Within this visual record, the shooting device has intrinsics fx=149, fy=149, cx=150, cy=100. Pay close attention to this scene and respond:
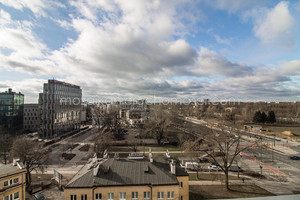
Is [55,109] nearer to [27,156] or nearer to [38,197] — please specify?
[27,156]

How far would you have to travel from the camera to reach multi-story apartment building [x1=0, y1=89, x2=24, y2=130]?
142ft

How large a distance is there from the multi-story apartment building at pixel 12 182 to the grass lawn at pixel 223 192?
17109 mm

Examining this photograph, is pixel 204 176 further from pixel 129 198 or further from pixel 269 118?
pixel 269 118

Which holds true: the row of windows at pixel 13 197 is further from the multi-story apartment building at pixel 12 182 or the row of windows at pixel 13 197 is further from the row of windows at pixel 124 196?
the row of windows at pixel 124 196

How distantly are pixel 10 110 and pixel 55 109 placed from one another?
14076 millimetres

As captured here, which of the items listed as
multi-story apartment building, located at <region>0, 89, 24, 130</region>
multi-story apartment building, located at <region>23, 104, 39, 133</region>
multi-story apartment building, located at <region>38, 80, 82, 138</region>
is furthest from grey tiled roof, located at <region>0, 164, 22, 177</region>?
multi-story apartment building, located at <region>23, 104, 39, 133</region>

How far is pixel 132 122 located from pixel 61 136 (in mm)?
30151

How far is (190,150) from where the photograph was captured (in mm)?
21297

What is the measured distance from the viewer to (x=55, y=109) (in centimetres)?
4359

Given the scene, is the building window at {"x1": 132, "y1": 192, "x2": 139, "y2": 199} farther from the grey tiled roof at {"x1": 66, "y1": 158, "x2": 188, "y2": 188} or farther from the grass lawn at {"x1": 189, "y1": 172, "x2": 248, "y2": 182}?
the grass lawn at {"x1": 189, "y1": 172, "x2": 248, "y2": 182}

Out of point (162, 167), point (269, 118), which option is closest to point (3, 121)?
point (162, 167)

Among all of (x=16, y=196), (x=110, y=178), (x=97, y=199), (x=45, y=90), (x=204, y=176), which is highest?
(x=45, y=90)

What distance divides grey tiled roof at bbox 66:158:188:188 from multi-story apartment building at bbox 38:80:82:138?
120ft

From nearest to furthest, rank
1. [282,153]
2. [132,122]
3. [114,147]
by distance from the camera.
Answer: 1. [282,153]
2. [114,147]
3. [132,122]
